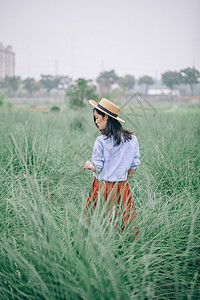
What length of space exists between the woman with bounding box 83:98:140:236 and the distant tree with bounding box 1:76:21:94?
2075 cm

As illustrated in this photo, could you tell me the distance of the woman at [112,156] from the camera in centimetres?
213

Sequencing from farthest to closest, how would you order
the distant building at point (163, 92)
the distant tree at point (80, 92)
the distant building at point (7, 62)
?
the distant building at point (7, 62) < the distant building at point (163, 92) < the distant tree at point (80, 92)

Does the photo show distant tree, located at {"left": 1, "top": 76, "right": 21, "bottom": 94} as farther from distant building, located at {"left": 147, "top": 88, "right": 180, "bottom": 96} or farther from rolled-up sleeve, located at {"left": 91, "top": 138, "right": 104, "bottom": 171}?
rolled-up sleeve, located at {"left": 91, "top": 138, "right": 104, "bottom": 171}

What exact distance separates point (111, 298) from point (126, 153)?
109 centimetres

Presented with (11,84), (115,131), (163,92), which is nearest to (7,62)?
(11,84)

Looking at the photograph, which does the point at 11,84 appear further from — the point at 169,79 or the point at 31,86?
the point at 169,79

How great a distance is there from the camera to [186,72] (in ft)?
43.7

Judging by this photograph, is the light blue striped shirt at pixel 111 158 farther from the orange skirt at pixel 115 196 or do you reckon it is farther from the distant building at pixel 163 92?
the distant building at pixel 163 92

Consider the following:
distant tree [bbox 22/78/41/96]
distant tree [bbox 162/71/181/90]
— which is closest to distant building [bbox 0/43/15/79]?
distant tree [bbox 22/78/41/96]

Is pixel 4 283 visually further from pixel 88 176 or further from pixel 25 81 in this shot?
pixel 25 81

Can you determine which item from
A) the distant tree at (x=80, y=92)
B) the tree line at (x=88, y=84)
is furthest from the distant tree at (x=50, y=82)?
the distant tree at (x=80, y=92)

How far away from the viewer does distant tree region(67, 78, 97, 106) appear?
449 inches

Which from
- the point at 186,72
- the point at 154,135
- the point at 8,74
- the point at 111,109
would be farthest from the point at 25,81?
the point at 111,109

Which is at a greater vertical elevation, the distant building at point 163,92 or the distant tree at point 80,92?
the distant building at point 163,92
